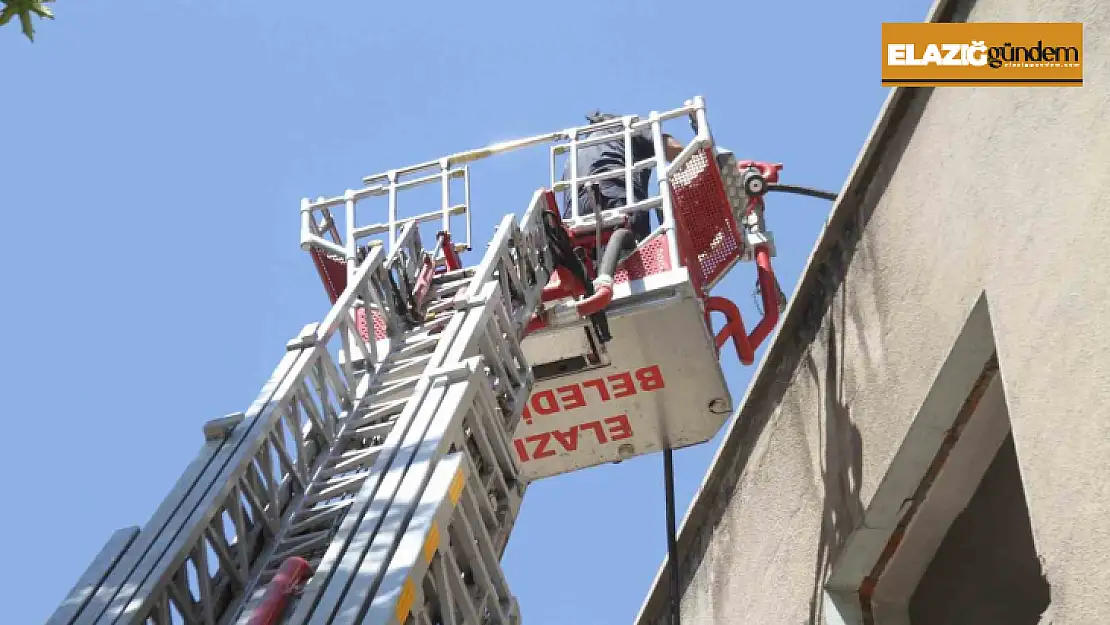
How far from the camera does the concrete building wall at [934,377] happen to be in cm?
589

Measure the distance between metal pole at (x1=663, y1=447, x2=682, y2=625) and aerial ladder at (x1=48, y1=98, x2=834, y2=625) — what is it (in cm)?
25

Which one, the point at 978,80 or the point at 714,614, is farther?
the point at 714,614

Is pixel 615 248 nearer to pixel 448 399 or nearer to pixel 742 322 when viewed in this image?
pixel 742 322

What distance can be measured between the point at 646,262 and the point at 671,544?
1941 mm

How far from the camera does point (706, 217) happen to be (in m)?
10.5

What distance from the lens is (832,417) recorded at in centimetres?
852

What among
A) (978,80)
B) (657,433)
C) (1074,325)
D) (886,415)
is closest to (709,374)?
(657,433)

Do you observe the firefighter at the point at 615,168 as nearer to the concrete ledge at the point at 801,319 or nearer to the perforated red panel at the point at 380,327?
the concrete ledge at the point at 801,319

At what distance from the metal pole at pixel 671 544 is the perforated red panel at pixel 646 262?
5.38 feet

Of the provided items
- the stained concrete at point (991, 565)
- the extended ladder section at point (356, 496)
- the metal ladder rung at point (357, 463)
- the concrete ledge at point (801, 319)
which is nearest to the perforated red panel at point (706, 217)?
the concrete ledge at point (801, 319)

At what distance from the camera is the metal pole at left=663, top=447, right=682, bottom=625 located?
31.9ft

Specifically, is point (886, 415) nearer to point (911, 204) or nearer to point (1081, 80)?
point (911, 204)

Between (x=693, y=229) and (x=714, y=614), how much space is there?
273 cm

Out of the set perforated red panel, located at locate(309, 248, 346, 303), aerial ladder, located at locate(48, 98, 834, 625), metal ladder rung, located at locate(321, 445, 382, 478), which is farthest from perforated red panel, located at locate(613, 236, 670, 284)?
metal ladder rung, located at locate(321, 445, 382, 478)
